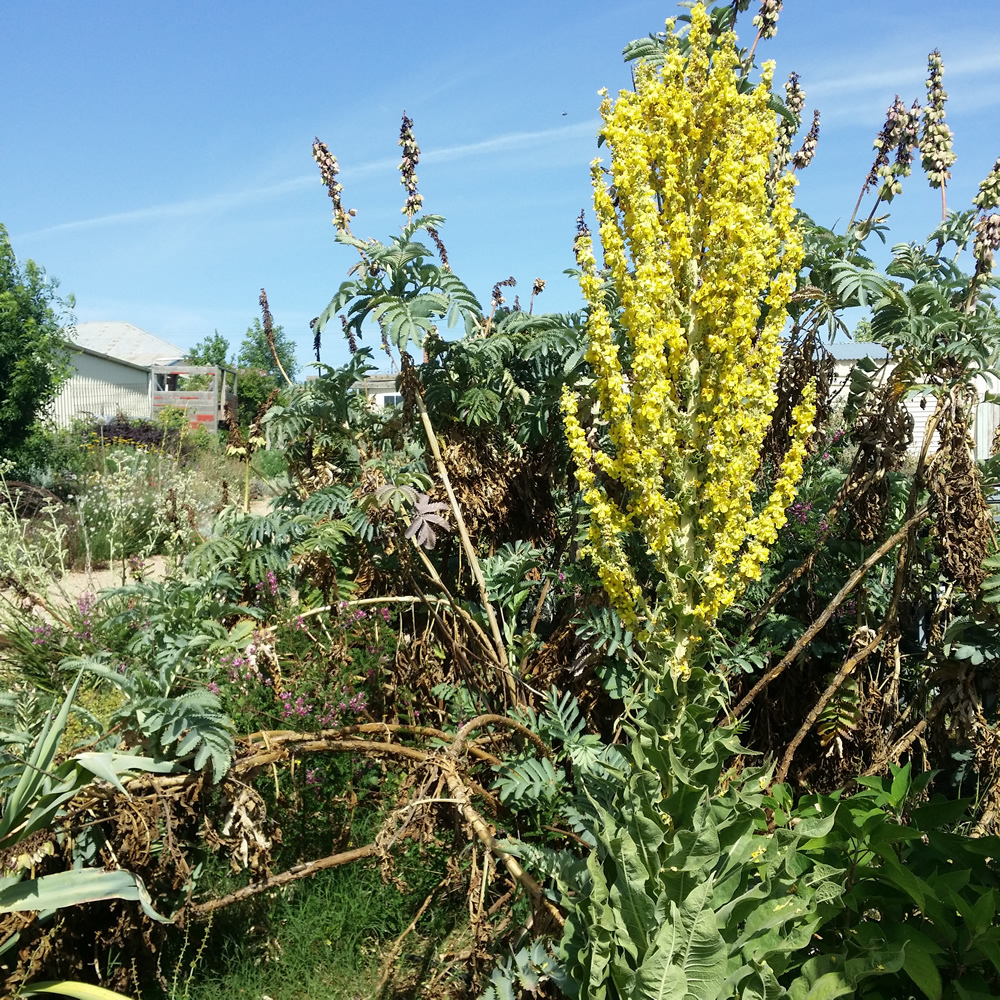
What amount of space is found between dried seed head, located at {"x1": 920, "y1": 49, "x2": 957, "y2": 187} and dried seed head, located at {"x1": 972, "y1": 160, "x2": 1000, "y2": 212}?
371 millimetres

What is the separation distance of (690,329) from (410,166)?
83.0 inches

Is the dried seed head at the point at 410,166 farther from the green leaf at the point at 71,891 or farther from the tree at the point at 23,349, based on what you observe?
the tree at the point at 23,349

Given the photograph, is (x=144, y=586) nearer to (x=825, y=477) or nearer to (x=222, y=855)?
(x=222, y=855)

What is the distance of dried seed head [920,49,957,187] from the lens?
10.7 ft

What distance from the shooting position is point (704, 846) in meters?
1.68

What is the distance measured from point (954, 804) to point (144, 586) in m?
2.60

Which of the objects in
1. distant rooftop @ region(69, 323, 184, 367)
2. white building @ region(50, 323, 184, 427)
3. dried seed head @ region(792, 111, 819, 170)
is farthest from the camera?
distant rooftop @ region(69, 323, 184, 367)

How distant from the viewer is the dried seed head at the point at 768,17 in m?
3.19

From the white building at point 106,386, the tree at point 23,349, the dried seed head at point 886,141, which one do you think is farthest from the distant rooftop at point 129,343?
the dried seed head at point 886,141

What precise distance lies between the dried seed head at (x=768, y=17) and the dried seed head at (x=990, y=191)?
0.98 m

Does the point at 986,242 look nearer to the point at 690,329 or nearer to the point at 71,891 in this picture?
the point at 690,329

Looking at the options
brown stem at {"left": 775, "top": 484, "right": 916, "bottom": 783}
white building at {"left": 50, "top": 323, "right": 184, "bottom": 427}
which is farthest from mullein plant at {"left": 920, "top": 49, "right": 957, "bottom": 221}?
white building at {"left": 50, "top": 323, "right": 184, "bottom": 427}

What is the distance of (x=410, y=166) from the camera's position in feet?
13.0

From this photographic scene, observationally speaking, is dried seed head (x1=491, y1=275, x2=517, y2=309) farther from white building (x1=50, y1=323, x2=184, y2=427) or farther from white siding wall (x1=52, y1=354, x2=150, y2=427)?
white siding wall (x1=52, y1=354, x2=150, y2=427)
